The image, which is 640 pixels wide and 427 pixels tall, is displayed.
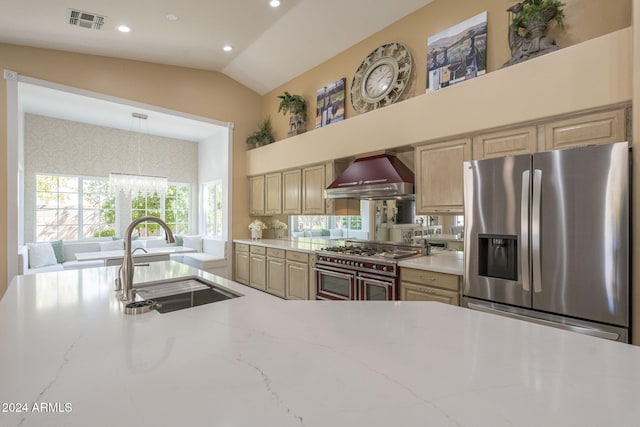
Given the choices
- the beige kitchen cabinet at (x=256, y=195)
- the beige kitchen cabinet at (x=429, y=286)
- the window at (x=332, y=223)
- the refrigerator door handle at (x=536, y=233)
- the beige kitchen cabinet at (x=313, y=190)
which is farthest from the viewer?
the beige kitchen cabinet at (x=256, y=195)

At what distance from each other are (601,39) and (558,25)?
55 centimetres

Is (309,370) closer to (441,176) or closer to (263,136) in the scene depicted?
(441,176)

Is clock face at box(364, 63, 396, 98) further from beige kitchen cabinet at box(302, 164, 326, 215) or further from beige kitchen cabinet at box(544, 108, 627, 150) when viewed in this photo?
Answer: beige kitchen cabinet at box(544, 108, 627, 150)

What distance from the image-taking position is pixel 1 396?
0.71m

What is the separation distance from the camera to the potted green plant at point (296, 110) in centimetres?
486

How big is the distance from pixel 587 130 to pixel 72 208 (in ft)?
24.2

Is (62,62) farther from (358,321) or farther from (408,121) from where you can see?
(358,321)

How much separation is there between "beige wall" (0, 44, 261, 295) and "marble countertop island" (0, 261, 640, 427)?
386 centimetres

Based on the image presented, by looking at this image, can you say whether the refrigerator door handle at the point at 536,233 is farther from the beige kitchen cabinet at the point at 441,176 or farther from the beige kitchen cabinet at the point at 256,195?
the beige kitchen cabinet at the point at 256,195

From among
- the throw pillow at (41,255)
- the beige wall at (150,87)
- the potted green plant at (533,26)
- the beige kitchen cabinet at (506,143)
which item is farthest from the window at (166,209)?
the potted green plant at (533,26)

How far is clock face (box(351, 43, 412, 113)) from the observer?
3.64 meters

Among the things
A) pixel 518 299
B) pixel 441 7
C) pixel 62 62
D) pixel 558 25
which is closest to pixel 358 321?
pixel 518 299

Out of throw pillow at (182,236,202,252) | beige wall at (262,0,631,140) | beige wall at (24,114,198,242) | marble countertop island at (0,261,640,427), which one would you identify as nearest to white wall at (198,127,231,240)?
beige wall at (24,114,198,242)

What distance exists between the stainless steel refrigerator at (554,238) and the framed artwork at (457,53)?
125 centimetres
